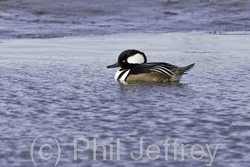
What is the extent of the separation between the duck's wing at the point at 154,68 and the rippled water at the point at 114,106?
28 cm

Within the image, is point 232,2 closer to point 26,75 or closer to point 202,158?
point 26,75

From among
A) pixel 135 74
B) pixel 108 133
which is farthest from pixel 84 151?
pixel 135 74

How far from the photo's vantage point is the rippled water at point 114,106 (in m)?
6.59

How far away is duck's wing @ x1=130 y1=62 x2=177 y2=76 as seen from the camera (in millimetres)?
10891

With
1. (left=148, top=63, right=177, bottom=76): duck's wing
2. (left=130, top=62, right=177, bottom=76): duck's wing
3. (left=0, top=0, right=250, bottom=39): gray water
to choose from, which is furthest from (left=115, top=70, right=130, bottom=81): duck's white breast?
(left=0, top=0, right=250, bottom=39): gray water

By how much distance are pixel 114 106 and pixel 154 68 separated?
2356mm

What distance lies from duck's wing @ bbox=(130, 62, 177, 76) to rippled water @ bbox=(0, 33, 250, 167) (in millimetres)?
285

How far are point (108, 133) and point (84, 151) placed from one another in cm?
74

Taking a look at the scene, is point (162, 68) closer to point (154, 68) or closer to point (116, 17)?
point (154, 68)

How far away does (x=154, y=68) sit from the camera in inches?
433

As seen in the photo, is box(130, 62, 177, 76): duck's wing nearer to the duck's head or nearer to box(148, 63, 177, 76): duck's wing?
box(148, 63, 177, 76): duck's wing

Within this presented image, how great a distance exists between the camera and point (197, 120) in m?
7.89

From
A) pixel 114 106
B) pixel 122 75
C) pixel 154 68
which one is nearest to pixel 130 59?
pixel 122 75

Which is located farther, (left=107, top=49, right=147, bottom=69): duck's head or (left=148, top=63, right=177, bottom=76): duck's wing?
(left=107, top=49, right=147, bottom=69): duck's head
